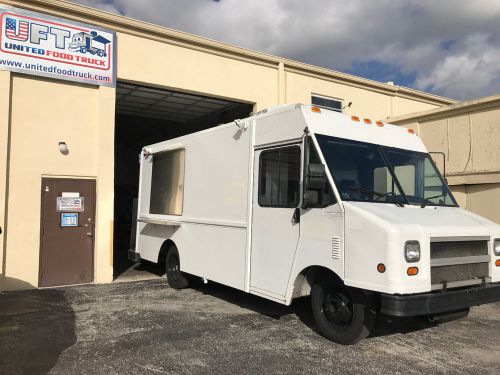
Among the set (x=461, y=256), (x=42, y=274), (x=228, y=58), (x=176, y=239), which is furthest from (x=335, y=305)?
(x=228, y=58)

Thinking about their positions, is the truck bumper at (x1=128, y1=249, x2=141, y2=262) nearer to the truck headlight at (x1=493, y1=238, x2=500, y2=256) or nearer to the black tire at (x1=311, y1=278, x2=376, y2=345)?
the black tire at (x1=311, y1=278, x2=376, y2=345)

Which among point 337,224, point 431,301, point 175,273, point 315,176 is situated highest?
point 315,176

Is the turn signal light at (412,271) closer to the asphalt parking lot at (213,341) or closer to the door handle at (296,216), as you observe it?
the asphalt parking lot at (213,341)

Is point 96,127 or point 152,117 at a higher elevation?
point 152,117

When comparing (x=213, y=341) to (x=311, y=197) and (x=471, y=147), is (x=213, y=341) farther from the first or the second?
(x=471, y=147)

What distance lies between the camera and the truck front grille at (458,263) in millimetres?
4711

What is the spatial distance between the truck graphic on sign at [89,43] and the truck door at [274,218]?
5.07 m

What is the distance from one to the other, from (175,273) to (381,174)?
4.60m

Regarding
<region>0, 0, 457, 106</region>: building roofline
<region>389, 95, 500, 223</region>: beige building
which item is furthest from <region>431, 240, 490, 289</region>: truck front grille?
<region>0, 0, 457, 106</region>: building roofline

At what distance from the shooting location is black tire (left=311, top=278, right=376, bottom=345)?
489 centimetres

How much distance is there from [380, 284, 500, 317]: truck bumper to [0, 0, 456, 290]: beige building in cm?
570

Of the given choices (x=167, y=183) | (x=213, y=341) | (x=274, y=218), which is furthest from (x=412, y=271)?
(x=167, y=183)

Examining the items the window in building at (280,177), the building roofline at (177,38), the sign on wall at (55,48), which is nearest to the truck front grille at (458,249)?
the window in building at (280,177)

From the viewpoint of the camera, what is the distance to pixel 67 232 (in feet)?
30.1
